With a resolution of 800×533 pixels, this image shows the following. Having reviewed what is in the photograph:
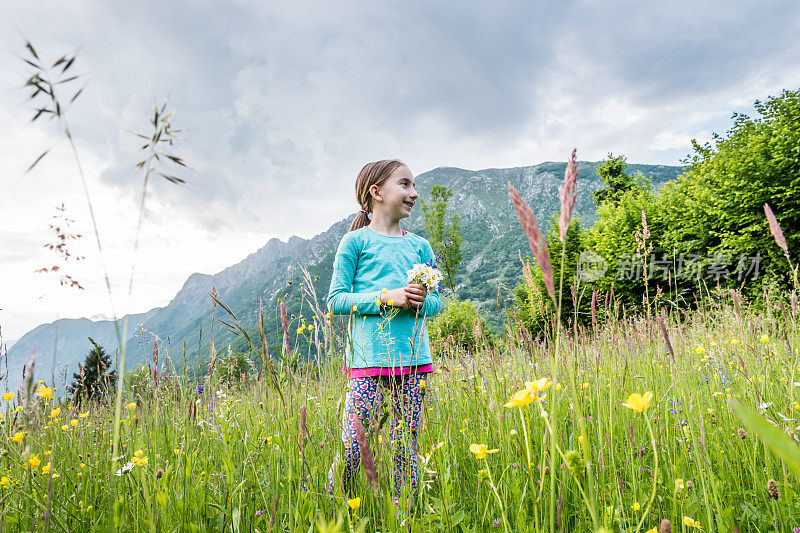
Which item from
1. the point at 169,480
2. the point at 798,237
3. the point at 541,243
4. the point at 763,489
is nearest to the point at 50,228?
the point at 169,480

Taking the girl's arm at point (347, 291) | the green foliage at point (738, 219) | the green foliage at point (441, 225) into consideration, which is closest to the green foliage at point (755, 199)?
the green foliage at point (738, 219)

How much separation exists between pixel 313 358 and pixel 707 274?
34.5 ft

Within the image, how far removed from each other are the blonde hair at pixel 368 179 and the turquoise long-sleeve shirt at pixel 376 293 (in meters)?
0.33

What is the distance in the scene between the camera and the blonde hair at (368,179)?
2.75m

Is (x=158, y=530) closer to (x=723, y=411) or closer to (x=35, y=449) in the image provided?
(x=35, y=449)

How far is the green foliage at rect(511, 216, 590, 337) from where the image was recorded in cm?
110

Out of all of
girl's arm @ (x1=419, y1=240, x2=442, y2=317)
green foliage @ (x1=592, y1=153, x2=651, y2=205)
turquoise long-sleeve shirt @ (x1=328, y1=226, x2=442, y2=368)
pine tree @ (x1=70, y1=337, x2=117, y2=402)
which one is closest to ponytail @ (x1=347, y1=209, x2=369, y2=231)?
turquoise long-sleeve shirt @ (x1=328, y1=226, x2=442, y2=368)

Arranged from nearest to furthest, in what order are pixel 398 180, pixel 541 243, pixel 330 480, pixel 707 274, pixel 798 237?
pixel 541 243
pixel 330 480
pixel 398 180
pixel 798 237
pixel 707 274

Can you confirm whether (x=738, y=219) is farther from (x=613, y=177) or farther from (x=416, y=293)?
(x=613, y=177)

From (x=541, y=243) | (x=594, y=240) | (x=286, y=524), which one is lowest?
(x=286, y=524)

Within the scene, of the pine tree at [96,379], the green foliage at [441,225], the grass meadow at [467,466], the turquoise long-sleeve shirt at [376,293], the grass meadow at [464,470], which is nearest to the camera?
the grass meadow at [467,466]

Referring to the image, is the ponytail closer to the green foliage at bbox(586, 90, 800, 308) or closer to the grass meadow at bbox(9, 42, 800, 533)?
the grass meadow at bbox(9, 42, 800, 533)

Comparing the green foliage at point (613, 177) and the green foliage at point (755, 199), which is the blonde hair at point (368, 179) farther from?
the green foliage at point (613, 177)

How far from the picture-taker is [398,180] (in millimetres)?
2658
